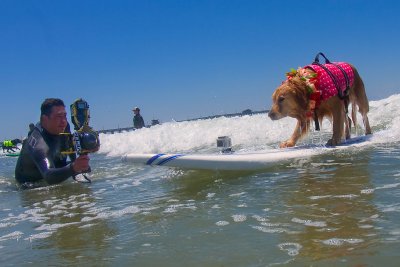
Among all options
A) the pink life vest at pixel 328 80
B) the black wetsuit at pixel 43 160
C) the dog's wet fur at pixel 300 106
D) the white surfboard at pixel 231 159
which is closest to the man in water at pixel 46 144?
the black wetsuit at pixel 43 160

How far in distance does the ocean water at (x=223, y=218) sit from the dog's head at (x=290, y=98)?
0.93 m

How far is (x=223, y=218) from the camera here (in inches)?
107

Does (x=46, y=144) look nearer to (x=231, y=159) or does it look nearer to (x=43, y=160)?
(x=43, y=160)

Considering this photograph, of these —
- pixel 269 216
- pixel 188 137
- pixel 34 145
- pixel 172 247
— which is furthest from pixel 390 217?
pixel 188 137

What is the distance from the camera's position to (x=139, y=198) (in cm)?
383

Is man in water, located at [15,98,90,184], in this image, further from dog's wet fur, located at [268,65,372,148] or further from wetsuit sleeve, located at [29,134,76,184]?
dog's wet fur, located at [268,65,372,148]

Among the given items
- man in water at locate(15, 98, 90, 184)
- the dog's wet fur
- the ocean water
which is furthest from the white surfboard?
man in water at locate(15, 98, 90, 184)

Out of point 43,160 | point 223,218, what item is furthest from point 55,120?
point 223,218

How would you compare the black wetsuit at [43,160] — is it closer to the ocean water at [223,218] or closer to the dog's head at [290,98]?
the ocean water at [223,218]

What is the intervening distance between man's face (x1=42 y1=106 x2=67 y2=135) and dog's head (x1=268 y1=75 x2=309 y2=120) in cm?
274

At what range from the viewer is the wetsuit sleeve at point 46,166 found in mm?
4305

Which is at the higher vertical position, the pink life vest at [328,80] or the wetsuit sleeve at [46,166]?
the pink life vest at [328,80]

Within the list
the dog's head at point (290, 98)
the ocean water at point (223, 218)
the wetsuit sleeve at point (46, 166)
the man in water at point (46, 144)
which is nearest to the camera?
the ocean water at point (223, 218)

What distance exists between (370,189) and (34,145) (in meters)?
3.70
